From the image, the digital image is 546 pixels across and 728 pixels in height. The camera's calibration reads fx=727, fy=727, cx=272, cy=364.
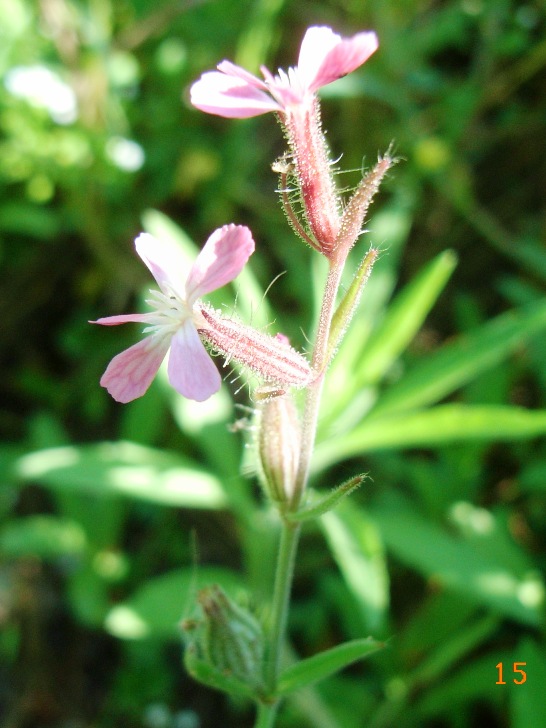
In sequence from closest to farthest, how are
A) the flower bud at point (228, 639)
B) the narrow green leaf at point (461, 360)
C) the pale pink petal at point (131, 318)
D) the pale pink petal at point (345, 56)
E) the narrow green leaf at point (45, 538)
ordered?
the pale pink petal at point (345, 56) < the pale pink petal at point (131, 318) < the flower bud at point (228, 639) < the narrow green leaf at point (461, 360) < the narrow green leaf at point (45, 538)

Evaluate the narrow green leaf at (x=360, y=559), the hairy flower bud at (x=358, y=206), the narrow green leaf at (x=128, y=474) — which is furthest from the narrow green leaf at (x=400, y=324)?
the hairy flower bud at (x=358, y=206)

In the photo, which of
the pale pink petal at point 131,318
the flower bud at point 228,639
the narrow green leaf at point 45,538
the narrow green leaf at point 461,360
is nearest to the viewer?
the pale pink petal at point 131,318

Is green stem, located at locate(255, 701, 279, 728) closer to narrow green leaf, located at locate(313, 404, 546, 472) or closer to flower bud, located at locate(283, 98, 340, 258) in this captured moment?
narrow green leaf, located at locate(313, 404, 546, 472)

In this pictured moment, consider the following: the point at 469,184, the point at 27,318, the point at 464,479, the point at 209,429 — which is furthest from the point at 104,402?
the point at 469,184

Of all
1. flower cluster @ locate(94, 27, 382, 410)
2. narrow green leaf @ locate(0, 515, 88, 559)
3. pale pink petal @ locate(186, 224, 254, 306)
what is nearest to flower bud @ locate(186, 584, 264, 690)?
flower cluster @ locate(94, 27, 382, 410)

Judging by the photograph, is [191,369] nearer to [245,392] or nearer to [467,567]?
[467,567]

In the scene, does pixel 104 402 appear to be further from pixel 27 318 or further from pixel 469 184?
pixel 469 184

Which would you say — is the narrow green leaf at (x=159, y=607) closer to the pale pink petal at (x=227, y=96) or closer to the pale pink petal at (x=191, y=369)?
the pale pink petal at (x=191, y=369)

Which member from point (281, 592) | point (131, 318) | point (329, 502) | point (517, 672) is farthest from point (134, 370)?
point (517, 672)
